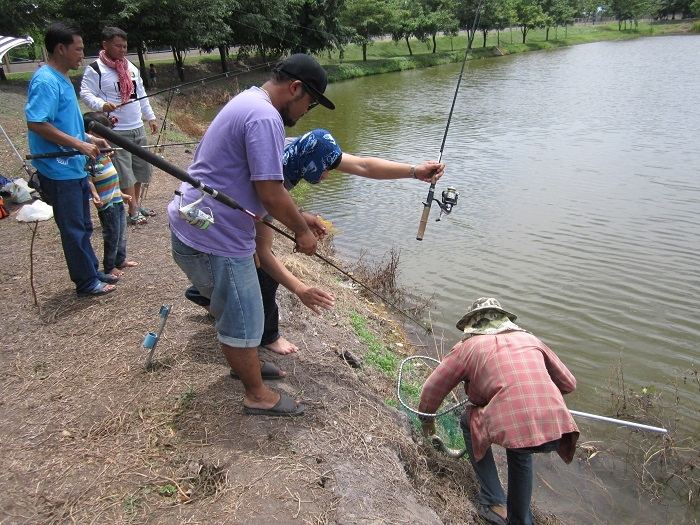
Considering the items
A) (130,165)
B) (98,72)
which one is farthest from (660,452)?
(98,72)

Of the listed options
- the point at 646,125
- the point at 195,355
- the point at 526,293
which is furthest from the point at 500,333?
the point at 646,125

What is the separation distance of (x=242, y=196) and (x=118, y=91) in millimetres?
4007

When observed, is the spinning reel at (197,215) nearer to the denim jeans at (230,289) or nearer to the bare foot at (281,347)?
the denim jeans at (230,289)

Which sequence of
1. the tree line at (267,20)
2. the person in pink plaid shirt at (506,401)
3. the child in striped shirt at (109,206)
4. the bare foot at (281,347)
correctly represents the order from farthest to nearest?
the tree line at (267,20), the child in striped shirt at (109,206), the bare foot at (281,347), the person in pink plaid shirt at (506,401)

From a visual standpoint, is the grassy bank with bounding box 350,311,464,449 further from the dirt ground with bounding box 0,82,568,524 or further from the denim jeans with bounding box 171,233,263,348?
the denim jeans with bounding box 171,233,263,348

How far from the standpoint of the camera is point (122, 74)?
19.0 ft

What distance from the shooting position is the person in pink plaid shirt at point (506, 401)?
2.86 meters

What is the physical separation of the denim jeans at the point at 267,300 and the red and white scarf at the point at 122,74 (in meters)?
3.21

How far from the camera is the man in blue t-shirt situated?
155 inches

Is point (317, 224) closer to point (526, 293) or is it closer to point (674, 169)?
point (526, 293)

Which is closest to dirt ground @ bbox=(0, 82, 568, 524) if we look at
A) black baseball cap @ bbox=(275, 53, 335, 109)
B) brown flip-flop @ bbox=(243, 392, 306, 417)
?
brown flip-flop @ bbox=(243, 392, 306, 417)

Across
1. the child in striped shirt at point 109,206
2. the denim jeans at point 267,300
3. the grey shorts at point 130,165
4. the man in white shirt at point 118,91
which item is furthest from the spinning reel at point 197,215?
the grey shorts at point 130,165

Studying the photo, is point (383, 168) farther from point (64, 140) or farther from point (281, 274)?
point (64, 140)

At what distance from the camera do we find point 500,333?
314 centimetres
